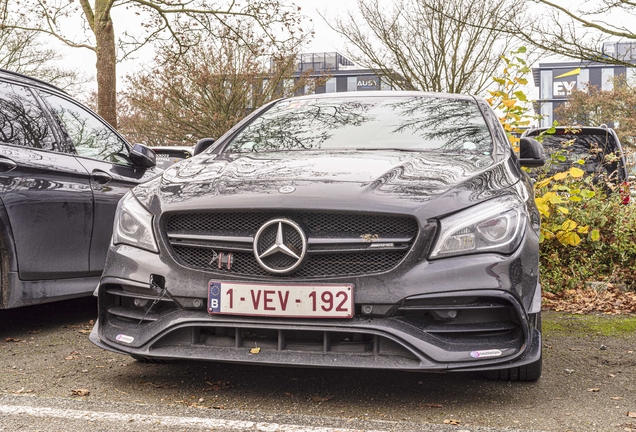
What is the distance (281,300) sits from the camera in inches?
119

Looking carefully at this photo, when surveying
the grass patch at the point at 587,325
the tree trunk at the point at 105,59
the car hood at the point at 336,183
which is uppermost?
the tree trunk at the point at 105,59

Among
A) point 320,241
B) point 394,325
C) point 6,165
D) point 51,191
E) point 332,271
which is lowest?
point 394,325

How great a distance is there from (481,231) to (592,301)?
3.29 meters

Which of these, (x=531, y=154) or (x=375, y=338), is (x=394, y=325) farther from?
(x=531, y=154)

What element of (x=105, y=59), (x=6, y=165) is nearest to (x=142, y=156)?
(x=6, y=165)

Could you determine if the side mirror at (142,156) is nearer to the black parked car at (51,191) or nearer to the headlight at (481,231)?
the black parked car at (51,191)

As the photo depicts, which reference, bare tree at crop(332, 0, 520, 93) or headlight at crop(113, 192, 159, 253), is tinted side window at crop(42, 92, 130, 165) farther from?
bare tree at crop(332, 0, 520, 93)

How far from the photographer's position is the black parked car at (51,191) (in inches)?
171

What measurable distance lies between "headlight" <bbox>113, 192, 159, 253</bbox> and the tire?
5.44 ft

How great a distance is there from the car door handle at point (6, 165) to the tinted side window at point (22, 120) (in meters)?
0.18

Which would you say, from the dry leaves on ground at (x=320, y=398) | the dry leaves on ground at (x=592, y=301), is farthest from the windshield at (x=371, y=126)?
the dry leaves on ground at (x=592, y=301)

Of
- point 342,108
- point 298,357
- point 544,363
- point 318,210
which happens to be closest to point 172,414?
point 298,357

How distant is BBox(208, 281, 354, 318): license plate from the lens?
2980 mm

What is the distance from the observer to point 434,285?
9.70 ft
